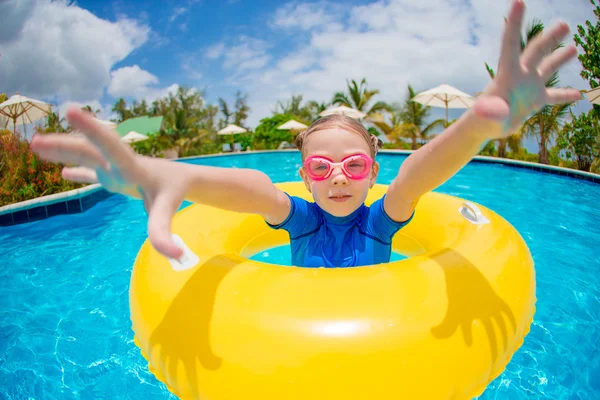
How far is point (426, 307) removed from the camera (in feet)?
4.37

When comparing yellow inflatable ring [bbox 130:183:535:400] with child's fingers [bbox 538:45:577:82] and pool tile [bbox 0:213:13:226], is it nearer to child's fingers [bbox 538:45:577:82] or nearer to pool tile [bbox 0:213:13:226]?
child's fingers [bbox 538:45:577:82]

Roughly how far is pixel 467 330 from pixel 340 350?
1.60 ft

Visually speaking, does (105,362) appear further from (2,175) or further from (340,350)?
(2,175)

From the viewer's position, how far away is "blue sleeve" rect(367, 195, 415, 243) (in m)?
1.74

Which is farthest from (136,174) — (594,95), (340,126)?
(594,95)

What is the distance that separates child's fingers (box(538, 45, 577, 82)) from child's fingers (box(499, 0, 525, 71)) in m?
0.09

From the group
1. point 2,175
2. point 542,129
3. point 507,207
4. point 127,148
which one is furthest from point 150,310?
point 542,129

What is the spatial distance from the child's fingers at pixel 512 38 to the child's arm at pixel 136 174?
938 mm

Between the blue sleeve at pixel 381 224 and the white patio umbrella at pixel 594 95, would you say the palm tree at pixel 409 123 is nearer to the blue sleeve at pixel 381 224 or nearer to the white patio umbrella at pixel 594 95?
the white patio umbrella at pixel 594 95

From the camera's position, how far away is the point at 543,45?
933 mm

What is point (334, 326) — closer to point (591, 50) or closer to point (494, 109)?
point (494, 109)

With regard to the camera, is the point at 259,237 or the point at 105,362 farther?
the point at 259,237

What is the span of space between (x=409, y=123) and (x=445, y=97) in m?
5.15

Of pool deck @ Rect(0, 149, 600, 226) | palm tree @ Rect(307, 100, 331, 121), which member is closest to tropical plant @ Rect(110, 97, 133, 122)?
palm tree @ Rect(307, 100, 331, 121)
